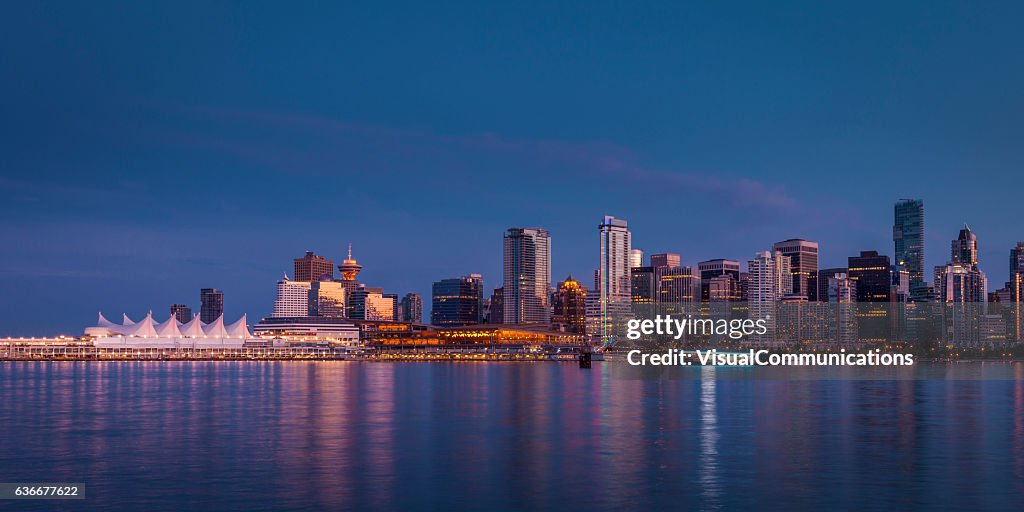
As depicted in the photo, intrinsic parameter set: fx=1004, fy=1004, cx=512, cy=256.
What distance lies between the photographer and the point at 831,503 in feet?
99.5

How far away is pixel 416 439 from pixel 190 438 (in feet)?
35.3

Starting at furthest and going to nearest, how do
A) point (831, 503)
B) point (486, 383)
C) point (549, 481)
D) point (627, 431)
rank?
point (486, 383) → point (627, 431) → point (549, 481) → point (831, 503)

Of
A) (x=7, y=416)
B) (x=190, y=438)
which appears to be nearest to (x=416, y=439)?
(x=190, y=438)

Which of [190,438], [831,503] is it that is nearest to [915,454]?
[831,503]

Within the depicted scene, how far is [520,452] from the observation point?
4222 centimetres

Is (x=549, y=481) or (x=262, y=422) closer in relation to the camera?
(x=549, y=481)

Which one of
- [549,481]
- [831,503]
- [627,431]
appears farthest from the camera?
[627,431]

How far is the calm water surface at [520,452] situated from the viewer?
3138 centimetres

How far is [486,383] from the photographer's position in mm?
105625

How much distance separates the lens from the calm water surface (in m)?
31.4

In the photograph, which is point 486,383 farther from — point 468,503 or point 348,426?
point 468,503

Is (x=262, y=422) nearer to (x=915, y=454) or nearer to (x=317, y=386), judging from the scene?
(x=915, y=454)

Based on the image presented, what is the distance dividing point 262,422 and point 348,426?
237 inches

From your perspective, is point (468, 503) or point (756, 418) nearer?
point (468, 503)
